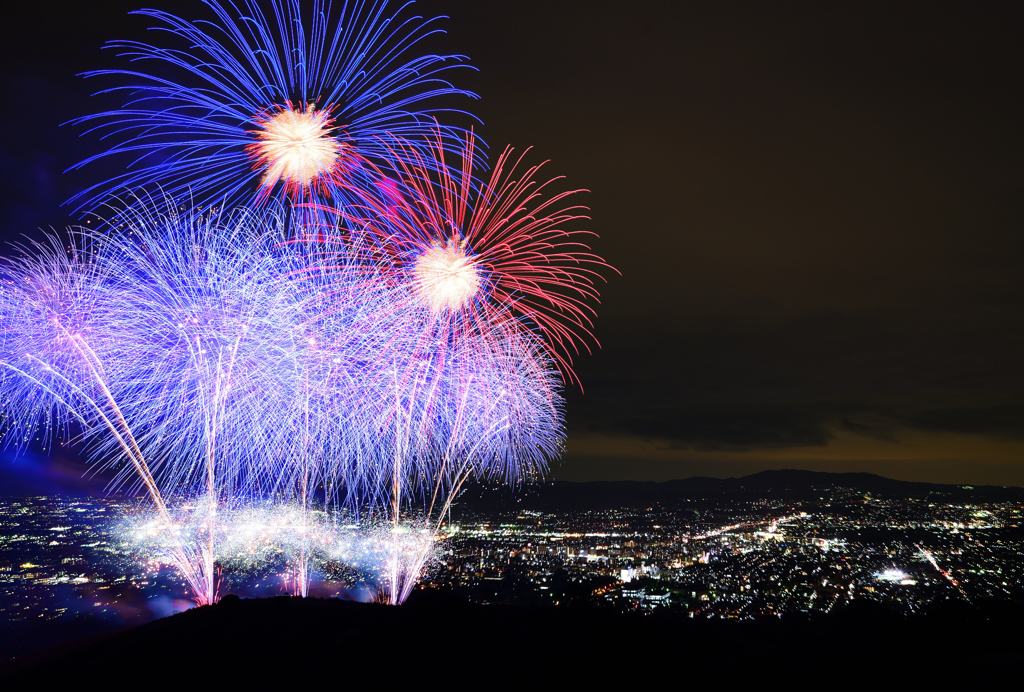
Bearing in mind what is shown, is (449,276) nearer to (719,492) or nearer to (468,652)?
(468,652)

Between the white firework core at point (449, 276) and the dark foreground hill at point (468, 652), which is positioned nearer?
the dark foreground hill at point (468, 652)

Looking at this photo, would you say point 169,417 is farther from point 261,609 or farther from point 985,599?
point 985,599

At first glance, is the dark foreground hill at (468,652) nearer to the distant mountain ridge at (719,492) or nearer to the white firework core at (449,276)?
the white firework core at (449,276)

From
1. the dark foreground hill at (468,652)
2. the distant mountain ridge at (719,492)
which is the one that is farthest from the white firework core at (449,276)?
the distant mountain ridge at (719,492)

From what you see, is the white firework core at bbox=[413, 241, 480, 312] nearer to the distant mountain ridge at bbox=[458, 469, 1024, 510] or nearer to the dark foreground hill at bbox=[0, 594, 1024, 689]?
the dark foreground hill at bbox=[0, 594, 1024, 689]

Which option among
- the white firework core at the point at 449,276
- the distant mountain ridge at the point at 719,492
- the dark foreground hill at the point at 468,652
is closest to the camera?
the dark foreground hill at the point at 468,652

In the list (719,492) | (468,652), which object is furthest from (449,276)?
(719,492)
